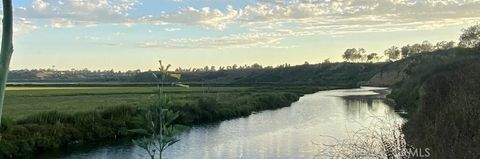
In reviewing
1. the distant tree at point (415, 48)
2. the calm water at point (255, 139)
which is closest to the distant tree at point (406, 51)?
the distant tree at point (415, 48)

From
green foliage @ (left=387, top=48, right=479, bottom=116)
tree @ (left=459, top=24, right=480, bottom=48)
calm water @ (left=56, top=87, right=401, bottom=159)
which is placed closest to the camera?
calm water @ (left=56, top=87, right=401, bottom=159)

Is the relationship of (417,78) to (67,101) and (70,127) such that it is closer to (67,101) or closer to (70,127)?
(70,127)

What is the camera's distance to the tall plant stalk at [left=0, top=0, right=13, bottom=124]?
1358 millimetres

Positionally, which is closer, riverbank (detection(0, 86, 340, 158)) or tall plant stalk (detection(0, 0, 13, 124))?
tall plant stalk (detection(0, 0, 13, 124))

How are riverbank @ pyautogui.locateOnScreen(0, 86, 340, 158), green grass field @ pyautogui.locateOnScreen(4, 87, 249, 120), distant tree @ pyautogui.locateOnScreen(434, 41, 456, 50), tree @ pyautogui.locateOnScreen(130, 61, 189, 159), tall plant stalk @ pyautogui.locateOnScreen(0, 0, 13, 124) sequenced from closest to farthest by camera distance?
tall plant stalk @ pyautogui.locateOnScreen(0, 0, 13, 124), tree @ pyautogui.locateOnScreen(130, 61, 189, 159), riverbank @ pyautogui.locateOnScreen(0, 86, 340, 158), green grass field @ pyautogui.locateOnScreen(4, 87, 249, 120), distant tree @ pyautogui.locateOnScreen(434, 41, 456, 50)

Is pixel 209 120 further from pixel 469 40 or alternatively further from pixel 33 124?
pixel 469 40

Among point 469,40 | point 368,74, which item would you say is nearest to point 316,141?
point 469,40

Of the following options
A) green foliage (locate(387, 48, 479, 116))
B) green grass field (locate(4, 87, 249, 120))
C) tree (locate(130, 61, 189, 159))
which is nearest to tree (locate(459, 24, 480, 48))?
green foliage (locate(387, 48, 479, 116))

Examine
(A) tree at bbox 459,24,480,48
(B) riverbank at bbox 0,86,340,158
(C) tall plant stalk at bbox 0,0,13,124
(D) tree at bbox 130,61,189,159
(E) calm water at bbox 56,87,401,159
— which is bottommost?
(E) calm water at bbox 56,87,401,159

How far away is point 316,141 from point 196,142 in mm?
6536

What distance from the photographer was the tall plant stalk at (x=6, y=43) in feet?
4.46

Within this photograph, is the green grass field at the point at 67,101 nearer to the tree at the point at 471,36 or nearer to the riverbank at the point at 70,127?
the riverbank at the point at 70,127

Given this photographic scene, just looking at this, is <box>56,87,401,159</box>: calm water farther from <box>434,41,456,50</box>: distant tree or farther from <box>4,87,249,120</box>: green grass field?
<box>434,41,456,50</box>: distant tree

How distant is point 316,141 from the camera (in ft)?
85.9
